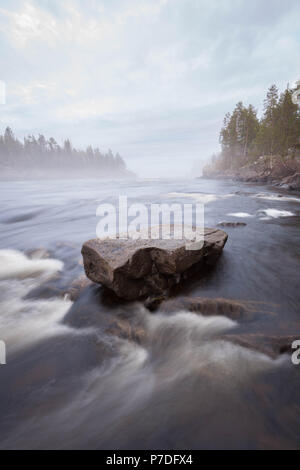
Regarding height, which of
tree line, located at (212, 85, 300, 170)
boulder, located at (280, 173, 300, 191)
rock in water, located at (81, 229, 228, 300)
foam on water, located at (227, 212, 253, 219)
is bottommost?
rock in water, located at (81, 229, 228, 300)

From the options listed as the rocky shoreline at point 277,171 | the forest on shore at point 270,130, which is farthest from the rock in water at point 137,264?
the forest on shore at point 270,130

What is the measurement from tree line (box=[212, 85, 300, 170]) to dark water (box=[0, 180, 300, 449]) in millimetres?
32027

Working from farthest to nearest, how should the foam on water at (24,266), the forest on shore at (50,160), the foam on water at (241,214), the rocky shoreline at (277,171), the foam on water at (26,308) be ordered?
the forest on shore at (50,160), the rocky shoreline at (277,171), the foam on water at (241,214), the foam on water at (24,266), the foam on water at (26,308)

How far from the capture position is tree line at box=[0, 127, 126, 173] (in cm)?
8569

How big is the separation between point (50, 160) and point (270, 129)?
98311mm

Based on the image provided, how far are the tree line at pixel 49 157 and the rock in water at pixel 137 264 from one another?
92861 mm

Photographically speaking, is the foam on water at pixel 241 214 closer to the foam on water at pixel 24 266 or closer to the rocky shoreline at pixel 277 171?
the foam on water at pixel 24 266

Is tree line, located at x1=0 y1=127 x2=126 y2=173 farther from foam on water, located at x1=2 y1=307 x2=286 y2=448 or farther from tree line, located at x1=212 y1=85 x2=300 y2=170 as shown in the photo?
foam on water, located at x1=2 y1=307 x2=286 y2=448

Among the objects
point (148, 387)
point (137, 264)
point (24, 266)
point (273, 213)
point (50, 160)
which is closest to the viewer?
point (148, 387)

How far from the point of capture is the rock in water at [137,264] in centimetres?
367

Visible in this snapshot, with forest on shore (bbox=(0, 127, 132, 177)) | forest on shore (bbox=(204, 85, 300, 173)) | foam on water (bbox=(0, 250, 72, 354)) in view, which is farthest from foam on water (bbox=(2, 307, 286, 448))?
forest on shore (bbox=(0, 127, 132, 177))

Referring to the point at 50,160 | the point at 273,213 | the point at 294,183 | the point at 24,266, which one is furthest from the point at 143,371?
the point at 50,160

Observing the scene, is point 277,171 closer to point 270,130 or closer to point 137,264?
point 270,130

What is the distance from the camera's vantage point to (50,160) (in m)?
99.5
